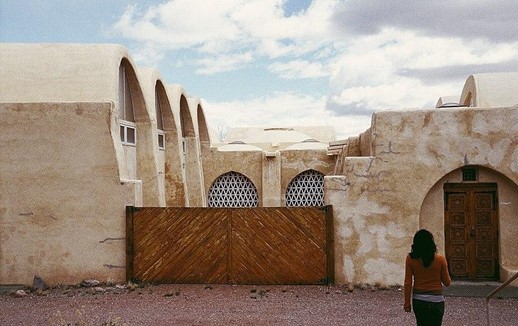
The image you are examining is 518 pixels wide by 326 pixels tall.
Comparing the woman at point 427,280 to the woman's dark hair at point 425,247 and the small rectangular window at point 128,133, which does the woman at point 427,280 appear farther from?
the small rectangular window at point 128,133

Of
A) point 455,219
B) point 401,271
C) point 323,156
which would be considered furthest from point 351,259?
point 323,156

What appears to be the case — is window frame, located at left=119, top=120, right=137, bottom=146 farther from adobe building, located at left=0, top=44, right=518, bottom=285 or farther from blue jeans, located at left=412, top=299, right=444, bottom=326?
blue jeans, located at left=412, top=299, right=444, bottom=326

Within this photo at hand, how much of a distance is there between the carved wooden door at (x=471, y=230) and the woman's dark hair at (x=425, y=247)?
5.31 metres

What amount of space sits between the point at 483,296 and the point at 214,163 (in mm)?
12028

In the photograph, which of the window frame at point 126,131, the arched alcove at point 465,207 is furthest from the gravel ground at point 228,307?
the window frame at point 126,131

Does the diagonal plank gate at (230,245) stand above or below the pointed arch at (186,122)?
below

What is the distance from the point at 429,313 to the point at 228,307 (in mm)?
3935

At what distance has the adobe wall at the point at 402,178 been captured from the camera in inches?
375

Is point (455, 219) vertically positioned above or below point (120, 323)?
above

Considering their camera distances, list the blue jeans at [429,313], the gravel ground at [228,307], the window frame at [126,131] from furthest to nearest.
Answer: the window frame at [126,131] → the gravel ground at [228,307] → the blue jeans at [429,313]

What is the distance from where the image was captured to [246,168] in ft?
61.8

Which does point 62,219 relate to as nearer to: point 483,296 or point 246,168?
point 483,296

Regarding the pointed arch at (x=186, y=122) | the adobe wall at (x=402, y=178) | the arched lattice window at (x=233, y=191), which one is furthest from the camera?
the arched lattice window at (x=233, y=191)

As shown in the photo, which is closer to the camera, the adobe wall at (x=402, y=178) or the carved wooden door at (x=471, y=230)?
the adobe wall at (x=402, y=178)
